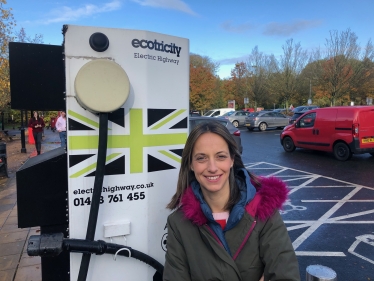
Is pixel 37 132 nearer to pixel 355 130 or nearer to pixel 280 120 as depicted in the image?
pixel 355 130

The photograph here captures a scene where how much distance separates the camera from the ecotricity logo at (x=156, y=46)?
6.79 ft

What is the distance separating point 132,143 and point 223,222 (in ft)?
2.64

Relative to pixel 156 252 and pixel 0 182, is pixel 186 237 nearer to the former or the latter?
pixel 156 252

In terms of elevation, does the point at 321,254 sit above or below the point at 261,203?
below

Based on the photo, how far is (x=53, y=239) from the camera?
184cm

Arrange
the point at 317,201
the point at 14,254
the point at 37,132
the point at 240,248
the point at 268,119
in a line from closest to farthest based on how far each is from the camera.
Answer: the point at 240,248, the point at 14,254, the point at 317,201, the point at 37,132, the point at 268,119

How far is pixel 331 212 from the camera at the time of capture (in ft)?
19.0

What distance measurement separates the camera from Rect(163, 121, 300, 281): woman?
159 cm

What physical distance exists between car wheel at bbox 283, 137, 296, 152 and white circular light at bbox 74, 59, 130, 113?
12.5 m

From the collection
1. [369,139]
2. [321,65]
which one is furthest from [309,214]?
[321,65]

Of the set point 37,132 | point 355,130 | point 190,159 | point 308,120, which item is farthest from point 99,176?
point 37,132

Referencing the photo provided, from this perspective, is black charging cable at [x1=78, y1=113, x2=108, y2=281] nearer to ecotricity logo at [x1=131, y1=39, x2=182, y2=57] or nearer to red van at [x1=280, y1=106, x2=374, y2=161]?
ecotricity logo at [x1=131, y1=39, x2=182, y2=57]

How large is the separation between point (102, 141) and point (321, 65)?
135 ft

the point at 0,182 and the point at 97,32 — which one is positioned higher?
the point at 97,32
